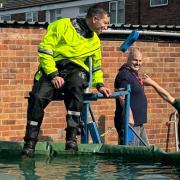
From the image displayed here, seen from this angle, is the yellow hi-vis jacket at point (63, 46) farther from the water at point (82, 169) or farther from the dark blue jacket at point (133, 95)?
the dark blue jacket at point (133, 95)

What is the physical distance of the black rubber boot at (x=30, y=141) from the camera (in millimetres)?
6539

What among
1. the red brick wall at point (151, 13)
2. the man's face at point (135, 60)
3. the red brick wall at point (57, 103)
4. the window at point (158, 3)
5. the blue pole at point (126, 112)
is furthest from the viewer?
the window at point (158, 3)

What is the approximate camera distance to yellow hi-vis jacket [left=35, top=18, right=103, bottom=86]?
259 inches

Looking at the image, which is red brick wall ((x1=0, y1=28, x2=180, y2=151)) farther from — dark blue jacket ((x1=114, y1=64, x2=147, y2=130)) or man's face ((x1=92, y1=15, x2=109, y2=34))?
man's face ((x1=92, y1=15, x2=109, y2=34))

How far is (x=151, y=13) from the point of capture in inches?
1134

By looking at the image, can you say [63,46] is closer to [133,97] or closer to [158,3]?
[133,97]

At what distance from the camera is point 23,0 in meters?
37.9

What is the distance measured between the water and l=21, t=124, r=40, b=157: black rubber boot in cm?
10

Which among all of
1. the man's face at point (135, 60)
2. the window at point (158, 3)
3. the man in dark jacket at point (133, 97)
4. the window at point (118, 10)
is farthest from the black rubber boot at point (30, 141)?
the window at point (118, 10)

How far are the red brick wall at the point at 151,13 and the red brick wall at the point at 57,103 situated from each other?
15549 millimetres

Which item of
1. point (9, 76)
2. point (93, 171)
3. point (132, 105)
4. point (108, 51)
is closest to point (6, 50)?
point (9, 76)

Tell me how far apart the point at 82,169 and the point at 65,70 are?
1317 mm

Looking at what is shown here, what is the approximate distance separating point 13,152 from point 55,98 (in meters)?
0.74

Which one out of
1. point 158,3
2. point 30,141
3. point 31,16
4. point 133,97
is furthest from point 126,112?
point 31,16
